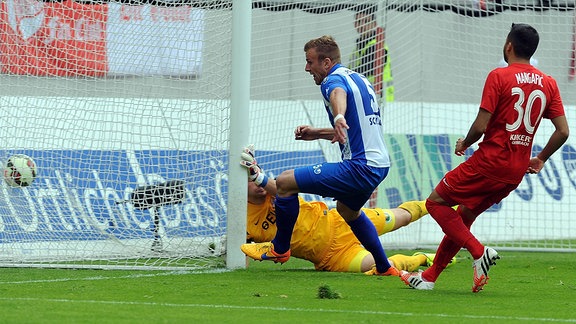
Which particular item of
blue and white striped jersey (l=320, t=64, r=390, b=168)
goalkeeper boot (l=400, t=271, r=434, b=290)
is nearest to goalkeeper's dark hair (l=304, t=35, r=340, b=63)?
blue and white striped jersey (l=320, t=64, r=390, b=168)

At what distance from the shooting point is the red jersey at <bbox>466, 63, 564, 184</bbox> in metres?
7.42

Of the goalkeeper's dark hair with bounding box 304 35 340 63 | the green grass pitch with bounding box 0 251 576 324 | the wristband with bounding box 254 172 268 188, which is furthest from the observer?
the wristband with bounding box 254 172 268 188

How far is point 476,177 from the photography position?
7543 mm

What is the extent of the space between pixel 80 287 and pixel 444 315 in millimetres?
2737

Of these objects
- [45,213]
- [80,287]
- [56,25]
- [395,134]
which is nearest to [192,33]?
[56,25]

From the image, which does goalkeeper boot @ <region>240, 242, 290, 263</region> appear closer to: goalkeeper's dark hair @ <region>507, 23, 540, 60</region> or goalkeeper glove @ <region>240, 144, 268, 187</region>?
goalkeeper glove @ <region>240, 144, 268, 187</region>

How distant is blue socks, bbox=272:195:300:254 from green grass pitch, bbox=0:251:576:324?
10.2 inches

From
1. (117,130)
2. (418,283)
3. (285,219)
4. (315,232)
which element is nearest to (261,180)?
(285,219)

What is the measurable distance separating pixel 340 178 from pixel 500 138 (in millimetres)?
1319

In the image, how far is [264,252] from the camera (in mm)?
8945

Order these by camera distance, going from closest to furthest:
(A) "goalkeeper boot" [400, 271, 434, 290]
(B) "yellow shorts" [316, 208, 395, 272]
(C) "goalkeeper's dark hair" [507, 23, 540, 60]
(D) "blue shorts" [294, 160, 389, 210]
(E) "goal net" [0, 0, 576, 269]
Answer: (C) "goalkeeper's dark hair" [507, 23, 540, 60], (A) "goalkeeper boot" [400, 271, 434, 290], (D) "blue shorts" [294, 160, 389, 210], (B) "yellow shorts" [316, 208, 395, 272], (E) "goal net" [0, 0, 576, 269]

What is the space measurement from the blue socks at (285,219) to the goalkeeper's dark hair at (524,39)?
2.13m

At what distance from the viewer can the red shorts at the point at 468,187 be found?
7.55 metres

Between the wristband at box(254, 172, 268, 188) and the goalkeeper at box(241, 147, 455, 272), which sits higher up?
the wristband at box(254, 172, 268, 188)
